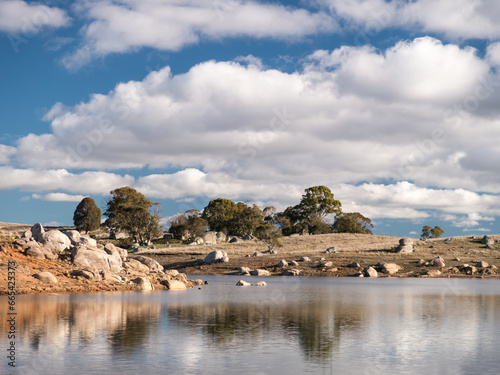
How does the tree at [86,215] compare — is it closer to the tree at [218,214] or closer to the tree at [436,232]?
the tree at [218,214]

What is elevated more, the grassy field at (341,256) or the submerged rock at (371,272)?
the grassy field at (341,256)

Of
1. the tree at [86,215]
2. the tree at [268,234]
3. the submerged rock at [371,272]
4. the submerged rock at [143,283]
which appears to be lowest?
the submerged rock at [371,272]

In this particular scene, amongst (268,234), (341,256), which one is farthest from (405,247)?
(268,234)

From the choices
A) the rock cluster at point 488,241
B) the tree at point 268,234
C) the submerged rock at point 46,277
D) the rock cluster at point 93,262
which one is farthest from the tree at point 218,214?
the submerged rock at point 46,277

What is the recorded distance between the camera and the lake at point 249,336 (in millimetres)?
19641

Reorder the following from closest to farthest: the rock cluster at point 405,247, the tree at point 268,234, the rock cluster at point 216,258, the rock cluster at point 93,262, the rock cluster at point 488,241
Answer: the rock cluster at point 93,262
the rock cluster at point 216,258
the rock cluster at point 405,247
the tree at point 268,234
the rock cluster at point 488,241

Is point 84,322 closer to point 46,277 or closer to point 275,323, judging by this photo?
point 275,323

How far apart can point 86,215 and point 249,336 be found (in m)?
136

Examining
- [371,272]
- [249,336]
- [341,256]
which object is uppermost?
[341,256]

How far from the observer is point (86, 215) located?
15375 centimetres

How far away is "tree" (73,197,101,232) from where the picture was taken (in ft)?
504

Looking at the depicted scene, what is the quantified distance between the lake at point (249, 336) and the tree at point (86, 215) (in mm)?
112752

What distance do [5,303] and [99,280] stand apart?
52.4 ft

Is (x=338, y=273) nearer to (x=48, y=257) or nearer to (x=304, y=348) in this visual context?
(x=48, y=257)
